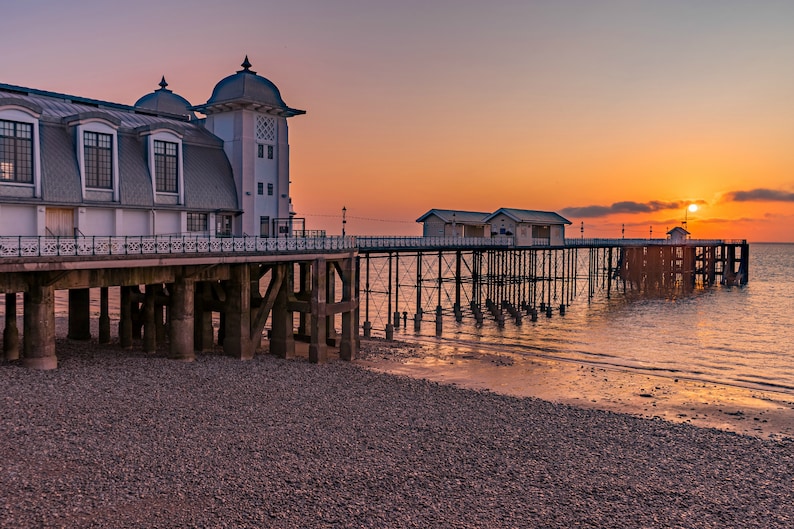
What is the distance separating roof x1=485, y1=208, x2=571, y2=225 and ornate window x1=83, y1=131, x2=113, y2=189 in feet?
124

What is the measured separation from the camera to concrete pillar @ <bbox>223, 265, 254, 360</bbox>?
24812 millimetres

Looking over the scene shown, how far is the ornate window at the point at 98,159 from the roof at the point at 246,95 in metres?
6.89

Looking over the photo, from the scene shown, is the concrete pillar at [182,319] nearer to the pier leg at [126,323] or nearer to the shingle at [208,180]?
the pier leg at [126,323]

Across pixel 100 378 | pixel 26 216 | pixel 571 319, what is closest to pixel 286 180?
pixel 26 216

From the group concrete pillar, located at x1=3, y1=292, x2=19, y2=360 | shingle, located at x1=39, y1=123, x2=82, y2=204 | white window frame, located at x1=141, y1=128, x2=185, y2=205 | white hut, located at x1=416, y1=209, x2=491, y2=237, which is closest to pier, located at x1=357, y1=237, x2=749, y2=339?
white hut, located at x1=416, y1=209, x2=491, y2=237

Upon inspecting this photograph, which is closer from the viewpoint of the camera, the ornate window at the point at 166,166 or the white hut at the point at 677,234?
the ornate window at the point at 166,166

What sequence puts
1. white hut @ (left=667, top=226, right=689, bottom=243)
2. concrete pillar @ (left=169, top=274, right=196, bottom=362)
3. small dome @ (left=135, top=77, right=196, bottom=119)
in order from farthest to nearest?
1. white hut @ (left=667, top=226, right=689, bottom=243)
2. small dome @ (left=135, top=77, right=196, bottom=119)
3. concrete pillar @ (left=169, top=274, right=196, bottom=362)

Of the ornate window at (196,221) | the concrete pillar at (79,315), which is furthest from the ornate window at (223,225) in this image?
the concrete pillar at (79,315)

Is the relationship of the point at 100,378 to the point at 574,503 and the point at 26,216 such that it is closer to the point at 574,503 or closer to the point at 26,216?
the point at 26,216

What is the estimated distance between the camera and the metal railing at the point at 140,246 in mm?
18734

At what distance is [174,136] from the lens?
87.9 feet

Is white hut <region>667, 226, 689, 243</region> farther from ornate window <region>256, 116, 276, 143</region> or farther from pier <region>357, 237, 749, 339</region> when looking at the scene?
ornate window <region>256, 116, 276, 143</region>

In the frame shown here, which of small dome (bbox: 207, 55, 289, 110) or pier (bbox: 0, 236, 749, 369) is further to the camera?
small dome (bbox: 207, 55, 289, 110)

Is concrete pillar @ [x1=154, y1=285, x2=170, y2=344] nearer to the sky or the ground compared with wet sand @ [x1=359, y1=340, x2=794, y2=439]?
nearer to the sky
